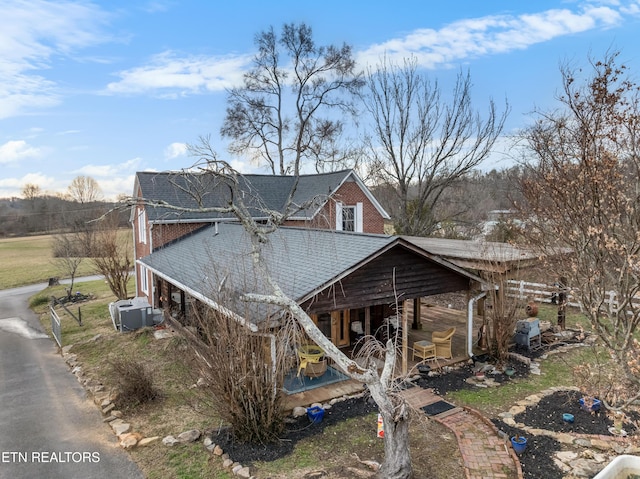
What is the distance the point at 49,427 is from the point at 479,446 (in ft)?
28.8

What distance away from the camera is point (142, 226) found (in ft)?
A: 65.2

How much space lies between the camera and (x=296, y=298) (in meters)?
8.46

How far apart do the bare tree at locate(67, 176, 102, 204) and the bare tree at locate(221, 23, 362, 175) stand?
31949 millimetres

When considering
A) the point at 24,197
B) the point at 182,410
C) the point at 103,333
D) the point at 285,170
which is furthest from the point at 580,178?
the point at 24,197

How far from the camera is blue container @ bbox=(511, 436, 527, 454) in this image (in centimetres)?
675

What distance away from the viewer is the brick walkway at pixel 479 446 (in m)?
6.34

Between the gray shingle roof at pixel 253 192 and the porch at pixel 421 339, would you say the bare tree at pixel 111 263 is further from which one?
the porch at pixel 421 339

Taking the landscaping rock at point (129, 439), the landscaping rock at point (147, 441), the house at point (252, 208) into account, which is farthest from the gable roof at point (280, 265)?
the house at point (252, 208)

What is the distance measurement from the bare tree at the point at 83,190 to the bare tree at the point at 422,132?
4619cm

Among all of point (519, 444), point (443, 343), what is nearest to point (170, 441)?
point (519, 444)

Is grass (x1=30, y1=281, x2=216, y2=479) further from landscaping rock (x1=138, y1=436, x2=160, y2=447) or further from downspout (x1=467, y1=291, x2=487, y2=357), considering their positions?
downspout (x1=467, y1=291, x2=487, y2=357)

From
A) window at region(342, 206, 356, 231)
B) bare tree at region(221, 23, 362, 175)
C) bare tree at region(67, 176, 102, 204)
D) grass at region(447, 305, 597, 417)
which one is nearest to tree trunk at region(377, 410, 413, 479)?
grass at region(447, 305, 597, 417)

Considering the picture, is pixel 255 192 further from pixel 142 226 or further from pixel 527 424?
pixel 527 424

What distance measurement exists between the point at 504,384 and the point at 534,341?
3606 millimetres
